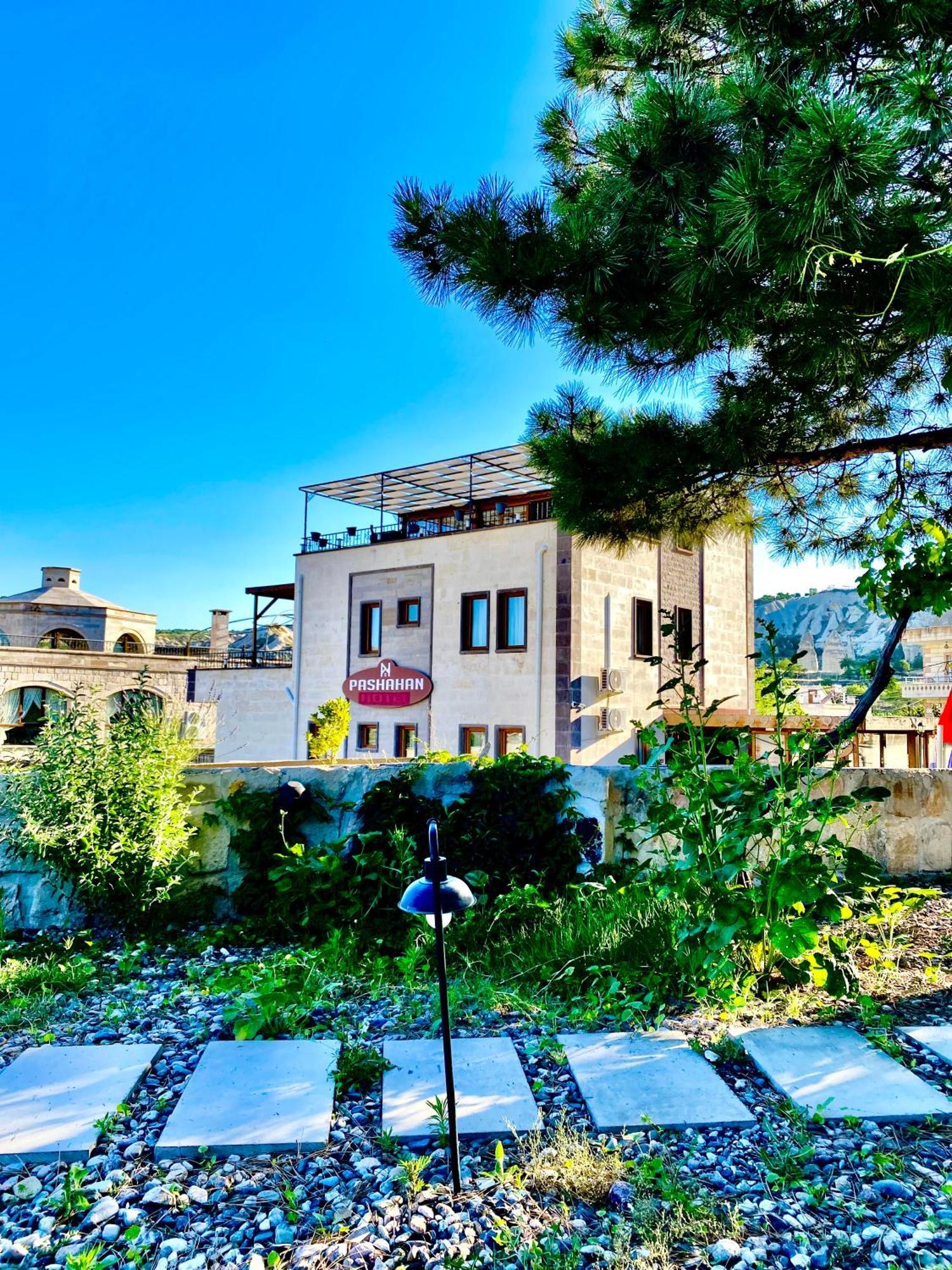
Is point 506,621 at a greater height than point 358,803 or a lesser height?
greater

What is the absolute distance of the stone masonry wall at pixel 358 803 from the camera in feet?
14.2

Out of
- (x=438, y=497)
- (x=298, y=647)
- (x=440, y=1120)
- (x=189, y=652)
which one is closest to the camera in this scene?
(x=440, y=1120)

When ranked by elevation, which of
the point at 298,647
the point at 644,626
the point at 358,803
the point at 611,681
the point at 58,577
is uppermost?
the point at 58,577

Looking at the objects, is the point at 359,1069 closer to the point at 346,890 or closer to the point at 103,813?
the point at 346,890

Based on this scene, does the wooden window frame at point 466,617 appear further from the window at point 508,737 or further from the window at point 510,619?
the window at point 508,737

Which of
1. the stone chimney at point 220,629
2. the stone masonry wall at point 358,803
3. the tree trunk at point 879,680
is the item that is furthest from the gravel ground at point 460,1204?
the stone chimney at point 220,629

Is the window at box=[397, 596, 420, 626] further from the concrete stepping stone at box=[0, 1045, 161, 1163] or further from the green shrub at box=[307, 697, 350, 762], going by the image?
the concrete stepping stone at box=[0, 1045, 161, 1163]

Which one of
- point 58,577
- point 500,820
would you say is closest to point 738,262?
point 500,820

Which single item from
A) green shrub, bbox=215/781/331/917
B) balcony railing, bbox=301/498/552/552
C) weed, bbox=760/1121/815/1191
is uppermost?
balcony railing, bbox=301/498/552/552

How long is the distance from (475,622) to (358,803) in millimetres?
12529

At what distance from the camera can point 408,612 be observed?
1812 centimetres

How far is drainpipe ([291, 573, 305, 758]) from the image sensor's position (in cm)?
1958

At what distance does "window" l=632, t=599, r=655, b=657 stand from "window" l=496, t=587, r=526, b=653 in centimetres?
249

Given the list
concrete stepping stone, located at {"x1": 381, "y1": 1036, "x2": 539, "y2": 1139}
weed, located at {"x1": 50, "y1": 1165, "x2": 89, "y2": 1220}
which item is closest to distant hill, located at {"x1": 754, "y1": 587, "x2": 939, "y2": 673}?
concrete stepping stone, located at {"x1": 381, "y1": 1036, "x2": 539, "y2": 1139}
